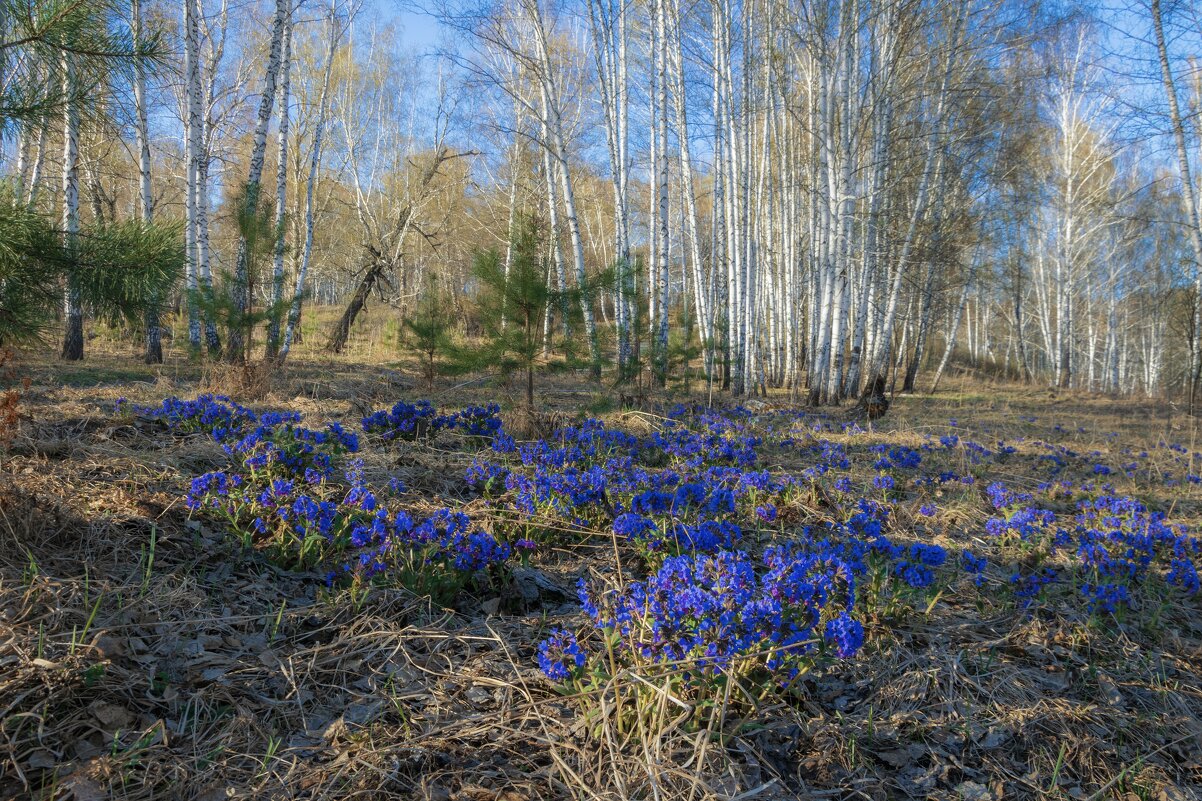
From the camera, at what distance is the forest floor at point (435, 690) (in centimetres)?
167

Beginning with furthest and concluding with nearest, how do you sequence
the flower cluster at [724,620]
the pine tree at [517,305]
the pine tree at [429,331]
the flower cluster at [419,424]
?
1. the pine tree at [429,331]
2. the pine tree at [517,305]
3. the flower cluster at [419,424]
4. the flower cluster at [724,620]

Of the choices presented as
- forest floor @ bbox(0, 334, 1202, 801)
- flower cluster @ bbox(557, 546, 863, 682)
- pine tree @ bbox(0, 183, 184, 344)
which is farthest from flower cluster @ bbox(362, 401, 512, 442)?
flower cluster @ bbox(557, 546, 863, 682)

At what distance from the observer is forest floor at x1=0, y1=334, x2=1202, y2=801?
5.49ft

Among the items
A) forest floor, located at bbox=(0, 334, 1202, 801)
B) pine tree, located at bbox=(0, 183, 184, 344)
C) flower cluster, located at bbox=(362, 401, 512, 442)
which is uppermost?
pine tree, located at bbox=(0, 183, 184, 344)

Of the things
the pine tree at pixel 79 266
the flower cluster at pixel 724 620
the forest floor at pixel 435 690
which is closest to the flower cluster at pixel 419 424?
the forest floor at pixel 435 690

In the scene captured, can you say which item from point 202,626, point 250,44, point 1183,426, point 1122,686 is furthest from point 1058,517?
point 250,44

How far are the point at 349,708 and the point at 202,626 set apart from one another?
0.72m

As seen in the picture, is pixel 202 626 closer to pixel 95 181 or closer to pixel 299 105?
pixel 95 181

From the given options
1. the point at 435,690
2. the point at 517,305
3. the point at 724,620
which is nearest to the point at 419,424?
the point at 517,305

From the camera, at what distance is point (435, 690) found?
2.08m

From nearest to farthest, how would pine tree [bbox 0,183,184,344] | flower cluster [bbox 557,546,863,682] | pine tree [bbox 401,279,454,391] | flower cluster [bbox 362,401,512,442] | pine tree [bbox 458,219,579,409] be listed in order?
1. flower cluster [bbox 557,546,863,682]
2. pine tree [bbox 0,183,184,344]
3. flower cluster [bbox 362,401,512,442]
4. pine tree [bbox 458,219,579,409]
5. pine tree [bbox 401,279,454,391]

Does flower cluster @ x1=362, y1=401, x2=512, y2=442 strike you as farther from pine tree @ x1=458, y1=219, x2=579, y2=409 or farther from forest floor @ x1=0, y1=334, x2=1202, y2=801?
forest floor @ x1=0, y1=334, x2=1202, y2=801

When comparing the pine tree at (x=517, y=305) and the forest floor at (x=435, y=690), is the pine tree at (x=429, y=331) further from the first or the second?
the forest floor at (x=435, y=690)

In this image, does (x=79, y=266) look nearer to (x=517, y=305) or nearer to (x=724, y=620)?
(x=724, y=620)
